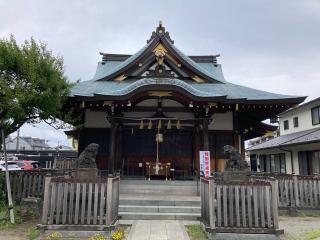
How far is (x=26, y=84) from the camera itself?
8359 mm

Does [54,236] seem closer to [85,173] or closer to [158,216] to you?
[85,173]

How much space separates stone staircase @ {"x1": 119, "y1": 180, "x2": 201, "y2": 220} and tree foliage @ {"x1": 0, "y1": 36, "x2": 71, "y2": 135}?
3834mm

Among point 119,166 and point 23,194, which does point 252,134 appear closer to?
point 119,166

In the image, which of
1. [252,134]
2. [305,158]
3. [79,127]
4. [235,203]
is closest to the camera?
[235,203]

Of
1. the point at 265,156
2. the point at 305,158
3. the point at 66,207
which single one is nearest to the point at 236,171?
the point at 66,207

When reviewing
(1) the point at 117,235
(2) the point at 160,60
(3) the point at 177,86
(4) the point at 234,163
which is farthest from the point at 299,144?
(1) the point at 117,235

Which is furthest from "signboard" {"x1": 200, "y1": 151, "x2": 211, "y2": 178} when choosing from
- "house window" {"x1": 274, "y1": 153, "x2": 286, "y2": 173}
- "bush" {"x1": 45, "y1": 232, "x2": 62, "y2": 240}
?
"house window" {"x1": 274, "y1": 153, "x2": 286, "y2": 173}

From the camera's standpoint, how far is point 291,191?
9.88 meters

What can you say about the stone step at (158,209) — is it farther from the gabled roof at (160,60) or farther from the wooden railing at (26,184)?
the gabled roof at (160,60)

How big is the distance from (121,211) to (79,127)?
516 cm

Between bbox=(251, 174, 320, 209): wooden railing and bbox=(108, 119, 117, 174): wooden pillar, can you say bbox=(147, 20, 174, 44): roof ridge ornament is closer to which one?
bbox=(108, 119, 117, 174): wooden pillar

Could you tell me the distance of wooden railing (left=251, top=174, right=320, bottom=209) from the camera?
9828 mm

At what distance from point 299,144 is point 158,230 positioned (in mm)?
13128

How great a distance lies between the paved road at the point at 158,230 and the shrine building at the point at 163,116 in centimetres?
411
